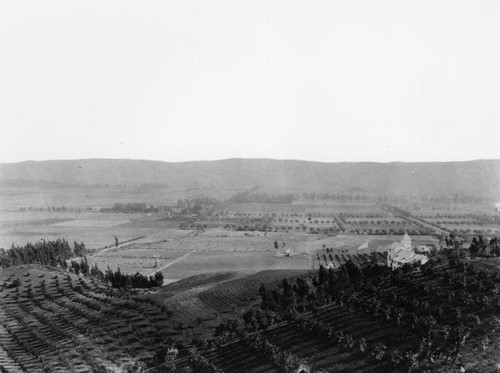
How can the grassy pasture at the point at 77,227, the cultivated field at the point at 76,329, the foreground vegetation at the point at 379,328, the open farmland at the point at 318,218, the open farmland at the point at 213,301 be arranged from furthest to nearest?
1. the open farmland at the point at 318,218
2. the grassy pasture at the point at 77,227
3. the open farmland at the point at 213,301
4. the cultivated field at the point at 76,329
5. the foreground vegetation at the point at 379,328

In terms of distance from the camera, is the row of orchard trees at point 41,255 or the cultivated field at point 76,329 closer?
the cultivated field at point 76,329

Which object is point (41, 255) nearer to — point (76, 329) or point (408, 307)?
point (76, 329)

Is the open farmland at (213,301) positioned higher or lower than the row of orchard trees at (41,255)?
lower

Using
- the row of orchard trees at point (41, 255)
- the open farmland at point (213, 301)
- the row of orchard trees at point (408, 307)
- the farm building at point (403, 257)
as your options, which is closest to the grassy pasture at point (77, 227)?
the row of orchard trees at point (41, 255)

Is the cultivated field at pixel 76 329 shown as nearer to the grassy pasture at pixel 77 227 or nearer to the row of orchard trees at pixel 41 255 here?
the row of orchard trees at pixel 41 255

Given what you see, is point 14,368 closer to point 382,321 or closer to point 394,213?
point 382,321

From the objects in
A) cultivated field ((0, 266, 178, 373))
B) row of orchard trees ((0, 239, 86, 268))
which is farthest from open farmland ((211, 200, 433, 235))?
cultivated field ((0, 266, 178, 373))

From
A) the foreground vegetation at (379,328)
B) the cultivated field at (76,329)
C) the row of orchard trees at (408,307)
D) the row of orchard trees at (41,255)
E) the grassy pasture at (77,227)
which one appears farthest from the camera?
the grassy pasture at (77,227)

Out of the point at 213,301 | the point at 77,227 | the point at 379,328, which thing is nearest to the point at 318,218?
the point at 77,227

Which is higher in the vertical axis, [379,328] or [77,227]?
[77,227]
